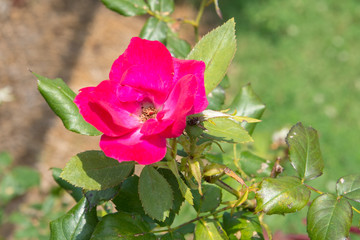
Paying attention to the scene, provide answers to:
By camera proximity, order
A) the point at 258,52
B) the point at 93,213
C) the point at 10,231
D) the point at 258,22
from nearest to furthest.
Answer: the point at 93,213 < the point at 10,231 < the point at 258,52 < the point at 258,22

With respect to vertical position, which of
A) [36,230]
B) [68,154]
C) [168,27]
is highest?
[168,27]

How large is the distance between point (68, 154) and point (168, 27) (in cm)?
212

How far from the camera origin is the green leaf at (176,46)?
95cm

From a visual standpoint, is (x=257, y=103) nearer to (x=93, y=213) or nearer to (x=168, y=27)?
(x=168, y=27)

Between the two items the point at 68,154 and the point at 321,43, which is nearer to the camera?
the point at 68,154

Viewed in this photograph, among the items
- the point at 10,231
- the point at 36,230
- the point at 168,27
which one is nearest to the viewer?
the point at 168,27

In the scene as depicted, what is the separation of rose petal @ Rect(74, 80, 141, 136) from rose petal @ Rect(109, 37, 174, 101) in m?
0.02

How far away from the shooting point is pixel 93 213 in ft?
2.37

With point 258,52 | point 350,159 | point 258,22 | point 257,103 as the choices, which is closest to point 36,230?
point 257,103

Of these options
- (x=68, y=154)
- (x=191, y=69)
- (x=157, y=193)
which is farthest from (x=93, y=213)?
(x=68, y=154)

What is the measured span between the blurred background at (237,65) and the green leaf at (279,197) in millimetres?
1652

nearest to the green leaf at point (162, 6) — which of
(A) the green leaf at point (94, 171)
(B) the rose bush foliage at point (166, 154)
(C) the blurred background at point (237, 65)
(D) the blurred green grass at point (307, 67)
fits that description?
(B) the rose bush foliage at point (166, 154)

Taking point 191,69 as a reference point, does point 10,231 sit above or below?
below

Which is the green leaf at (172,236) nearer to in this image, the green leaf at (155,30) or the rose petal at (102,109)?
the rose petal at (102,109)
